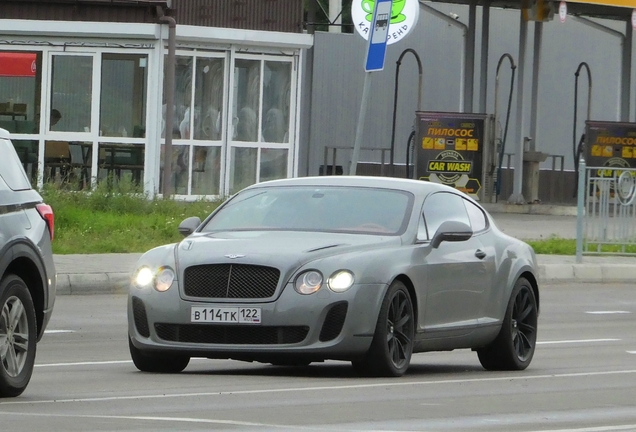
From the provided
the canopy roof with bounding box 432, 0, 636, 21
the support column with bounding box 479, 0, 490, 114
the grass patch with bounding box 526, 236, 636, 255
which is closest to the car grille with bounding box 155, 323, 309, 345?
the grass patch with bounding box 526, 236, 636, 255

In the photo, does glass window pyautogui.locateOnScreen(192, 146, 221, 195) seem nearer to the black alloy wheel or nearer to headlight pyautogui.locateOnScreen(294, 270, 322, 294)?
the black alloy wheel

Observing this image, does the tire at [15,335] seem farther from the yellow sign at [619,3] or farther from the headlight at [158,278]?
the yellow sign at [619,3]

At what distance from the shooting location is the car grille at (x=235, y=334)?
10070 mm

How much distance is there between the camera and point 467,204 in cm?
1228

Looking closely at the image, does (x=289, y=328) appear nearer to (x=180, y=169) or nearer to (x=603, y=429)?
(x=603, y=429)

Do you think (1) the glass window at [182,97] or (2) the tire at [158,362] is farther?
(1) the glass window at [182,97]

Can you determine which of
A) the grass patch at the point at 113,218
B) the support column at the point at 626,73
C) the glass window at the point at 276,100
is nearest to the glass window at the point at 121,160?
the glass window at the point at 276,100

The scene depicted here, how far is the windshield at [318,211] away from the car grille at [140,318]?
1029 millimetres

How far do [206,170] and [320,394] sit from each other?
21.0m

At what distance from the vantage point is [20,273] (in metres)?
9.34

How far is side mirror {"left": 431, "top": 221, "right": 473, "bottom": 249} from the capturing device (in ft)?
36.6

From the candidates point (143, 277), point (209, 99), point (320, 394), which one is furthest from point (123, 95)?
point (320, 394)

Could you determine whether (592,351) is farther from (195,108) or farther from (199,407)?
(195,108)

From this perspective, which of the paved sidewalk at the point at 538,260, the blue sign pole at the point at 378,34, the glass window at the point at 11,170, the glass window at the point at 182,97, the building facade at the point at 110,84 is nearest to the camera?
the glass window at the point at 11,170
